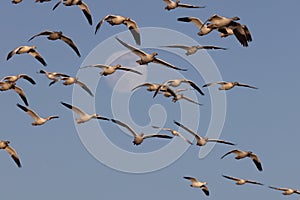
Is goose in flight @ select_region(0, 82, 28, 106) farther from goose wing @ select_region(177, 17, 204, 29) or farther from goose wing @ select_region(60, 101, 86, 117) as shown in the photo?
goose wing @ select_region(177, 17, 204, 29)

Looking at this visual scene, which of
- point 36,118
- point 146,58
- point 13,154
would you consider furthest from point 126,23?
point 13,154

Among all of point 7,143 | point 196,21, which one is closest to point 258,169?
point 196,21

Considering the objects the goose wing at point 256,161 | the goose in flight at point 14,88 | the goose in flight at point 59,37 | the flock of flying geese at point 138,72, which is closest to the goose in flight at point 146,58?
the flock of flying geese at point 138,72

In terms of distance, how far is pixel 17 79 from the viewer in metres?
66.1

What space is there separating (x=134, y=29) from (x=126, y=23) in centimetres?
123

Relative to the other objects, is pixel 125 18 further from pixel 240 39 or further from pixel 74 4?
pixel 240 39

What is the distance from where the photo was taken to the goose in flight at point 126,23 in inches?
2334

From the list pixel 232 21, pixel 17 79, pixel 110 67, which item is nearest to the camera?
pixel 232 21

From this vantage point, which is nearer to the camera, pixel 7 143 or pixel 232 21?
pixel 232 21

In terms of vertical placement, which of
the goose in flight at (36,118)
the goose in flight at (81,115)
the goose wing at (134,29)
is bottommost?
the goose in flight at (81,115)

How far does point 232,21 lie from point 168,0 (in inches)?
204

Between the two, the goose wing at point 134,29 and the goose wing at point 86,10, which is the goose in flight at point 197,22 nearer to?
the goose wing at point 134,29

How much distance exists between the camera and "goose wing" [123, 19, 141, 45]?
6072 cm

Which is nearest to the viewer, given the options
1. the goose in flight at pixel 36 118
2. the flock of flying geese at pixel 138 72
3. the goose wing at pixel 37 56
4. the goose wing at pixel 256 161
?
the flock of flying geese at pixel 138 72
